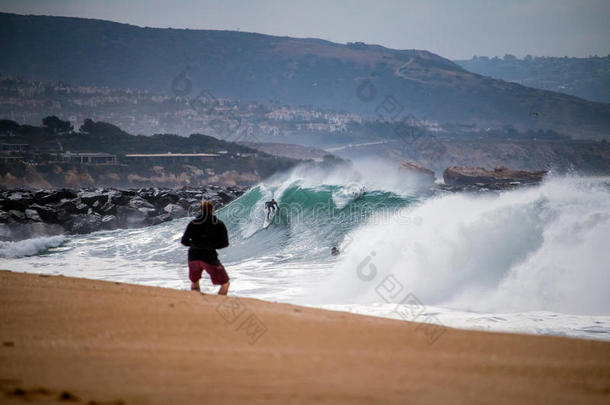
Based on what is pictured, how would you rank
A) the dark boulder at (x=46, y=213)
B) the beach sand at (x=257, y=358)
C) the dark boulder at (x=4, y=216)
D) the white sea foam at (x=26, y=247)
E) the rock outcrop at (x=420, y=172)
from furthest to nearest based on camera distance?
1. the rock outcrop at (x=420, y=172)
2. the dark boulder at (x=46, y=213)
3. the dark boulder at (x=4, y=216)
4. the white sea foam at (x=26, y=247)
5. the beach sand at (x=257, y=358)

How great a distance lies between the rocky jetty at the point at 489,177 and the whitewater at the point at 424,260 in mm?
41819

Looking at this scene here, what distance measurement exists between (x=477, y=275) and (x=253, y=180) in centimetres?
6991

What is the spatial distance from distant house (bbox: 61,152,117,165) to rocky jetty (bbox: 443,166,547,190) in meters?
41.4

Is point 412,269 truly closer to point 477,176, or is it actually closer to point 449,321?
point 449,321

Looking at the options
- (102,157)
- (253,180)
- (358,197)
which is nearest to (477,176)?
(253,180)

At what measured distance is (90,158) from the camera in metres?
79.3

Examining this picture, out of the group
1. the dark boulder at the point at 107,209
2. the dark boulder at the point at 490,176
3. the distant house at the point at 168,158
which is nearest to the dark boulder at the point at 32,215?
the dark boulder at the point at 107,209

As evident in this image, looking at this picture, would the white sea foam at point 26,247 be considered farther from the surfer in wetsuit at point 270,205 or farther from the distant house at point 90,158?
the distant house at point 90,158

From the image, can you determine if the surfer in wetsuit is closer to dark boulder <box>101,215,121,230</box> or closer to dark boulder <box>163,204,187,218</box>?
dark boulder <box>163,204,187,218</box>

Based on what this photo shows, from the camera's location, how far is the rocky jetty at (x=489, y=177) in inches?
2438

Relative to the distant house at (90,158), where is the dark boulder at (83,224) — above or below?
above

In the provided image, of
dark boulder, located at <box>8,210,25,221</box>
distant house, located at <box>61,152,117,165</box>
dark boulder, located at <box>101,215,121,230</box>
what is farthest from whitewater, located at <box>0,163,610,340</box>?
distant house, located at <box>61,152,117,165</box>

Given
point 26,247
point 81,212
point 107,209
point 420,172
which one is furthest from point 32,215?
point 420,172

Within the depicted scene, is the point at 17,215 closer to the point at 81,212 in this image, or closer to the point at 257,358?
the point at 81,212
